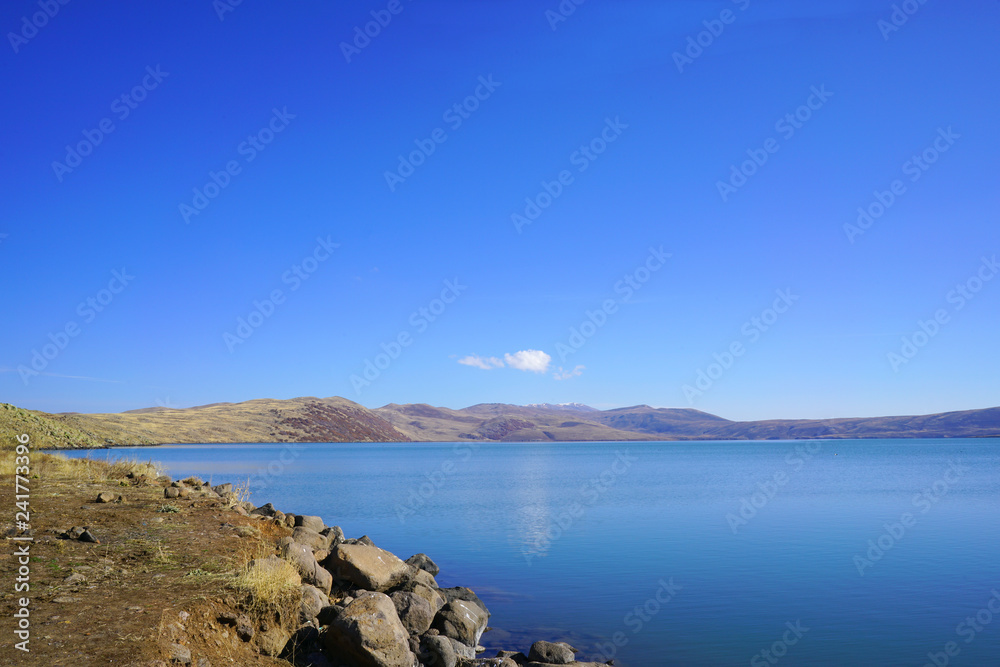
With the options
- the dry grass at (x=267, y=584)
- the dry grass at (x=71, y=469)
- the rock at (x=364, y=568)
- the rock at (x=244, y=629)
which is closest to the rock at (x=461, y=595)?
the rock at (x=364, y=568)

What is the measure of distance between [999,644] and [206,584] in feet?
51.5

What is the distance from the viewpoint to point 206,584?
10352mm

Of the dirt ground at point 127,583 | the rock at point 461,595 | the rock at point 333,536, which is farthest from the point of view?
the rock at point 333,536

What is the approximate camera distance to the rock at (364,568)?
1317 centimetres

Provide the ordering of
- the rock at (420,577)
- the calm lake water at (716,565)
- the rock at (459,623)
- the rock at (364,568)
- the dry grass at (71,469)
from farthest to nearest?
the dry grass at (71,469)
the rock at (420,577)
the calm lake water at (716,565)
the rock at (364,568)
the rock at (459,623)

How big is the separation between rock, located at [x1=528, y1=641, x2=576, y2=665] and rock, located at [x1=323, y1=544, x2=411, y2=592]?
11.1ft

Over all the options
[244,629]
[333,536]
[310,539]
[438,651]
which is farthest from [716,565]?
[244,629]

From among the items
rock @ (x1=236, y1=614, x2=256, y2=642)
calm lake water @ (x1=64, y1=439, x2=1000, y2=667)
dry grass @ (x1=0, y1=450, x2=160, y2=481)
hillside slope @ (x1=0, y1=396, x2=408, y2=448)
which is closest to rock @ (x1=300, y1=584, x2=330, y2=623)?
rock @ (x1=236, y1=614, x2=256, y2=642)

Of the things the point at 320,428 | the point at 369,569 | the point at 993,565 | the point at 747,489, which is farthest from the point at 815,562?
the point at 320,428

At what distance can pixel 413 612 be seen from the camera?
12.0 metres

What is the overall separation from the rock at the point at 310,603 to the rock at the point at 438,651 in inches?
75.8

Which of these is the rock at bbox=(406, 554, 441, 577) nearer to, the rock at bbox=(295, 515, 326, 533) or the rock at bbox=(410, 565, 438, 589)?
the rock at bbox=(410, 565, 438, 589)

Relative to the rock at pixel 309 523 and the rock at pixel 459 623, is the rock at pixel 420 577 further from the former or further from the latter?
the rock at pixel 309 523

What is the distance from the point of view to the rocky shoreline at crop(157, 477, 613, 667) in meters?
9.52
